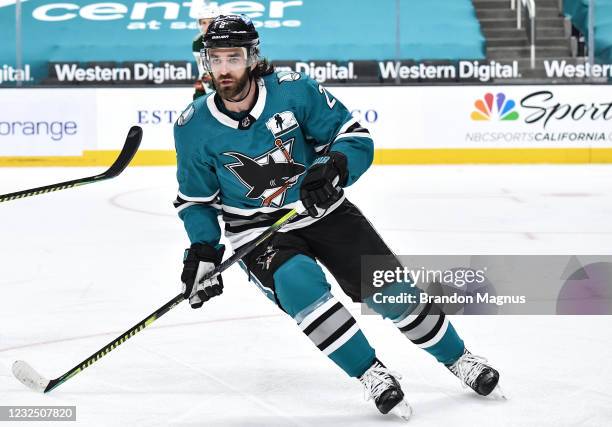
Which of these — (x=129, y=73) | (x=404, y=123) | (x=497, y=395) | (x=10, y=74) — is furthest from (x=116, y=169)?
(x=129, y=73)

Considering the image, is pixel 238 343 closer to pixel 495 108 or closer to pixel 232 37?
pixel 232 37

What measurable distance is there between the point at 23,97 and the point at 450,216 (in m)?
4.25

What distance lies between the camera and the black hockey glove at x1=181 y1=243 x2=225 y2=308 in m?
2.26

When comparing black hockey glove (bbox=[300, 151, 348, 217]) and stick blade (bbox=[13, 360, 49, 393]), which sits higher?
black hockey glove (bbox=[300, 151, 348, 217])

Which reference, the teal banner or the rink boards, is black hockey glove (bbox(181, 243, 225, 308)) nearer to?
the rink boards

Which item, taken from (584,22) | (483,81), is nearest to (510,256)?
(483,81)

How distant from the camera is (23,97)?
8.30m

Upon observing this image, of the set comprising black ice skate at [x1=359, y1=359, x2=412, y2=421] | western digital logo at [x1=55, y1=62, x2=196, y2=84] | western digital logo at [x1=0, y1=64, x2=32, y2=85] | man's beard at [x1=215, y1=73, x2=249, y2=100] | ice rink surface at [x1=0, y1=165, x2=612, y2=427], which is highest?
man's beard at [x1=215, y1=73, x2=249, y2=100]

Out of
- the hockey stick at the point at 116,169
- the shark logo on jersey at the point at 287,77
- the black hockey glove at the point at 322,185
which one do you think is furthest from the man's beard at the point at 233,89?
the hockey stick at the point at 116,169

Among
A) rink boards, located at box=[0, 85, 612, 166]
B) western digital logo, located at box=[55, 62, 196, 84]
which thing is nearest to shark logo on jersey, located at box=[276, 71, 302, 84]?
rink boards, located at box=[0, 85, 612, 166]

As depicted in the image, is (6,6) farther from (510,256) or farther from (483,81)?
(510,256)

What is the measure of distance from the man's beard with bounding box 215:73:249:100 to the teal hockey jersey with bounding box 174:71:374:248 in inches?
2.0

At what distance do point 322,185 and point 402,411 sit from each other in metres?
0.48

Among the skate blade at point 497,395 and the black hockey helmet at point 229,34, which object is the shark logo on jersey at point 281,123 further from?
the skate blade at point 497,395
